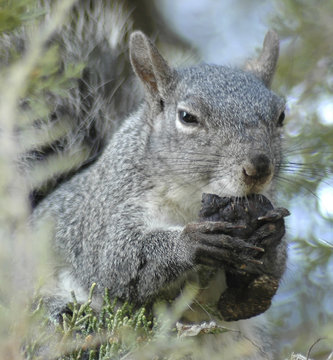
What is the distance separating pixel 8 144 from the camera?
148cm

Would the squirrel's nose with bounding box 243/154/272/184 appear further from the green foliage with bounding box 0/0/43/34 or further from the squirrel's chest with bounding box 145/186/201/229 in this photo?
the green foliage with bounding box 0/0/43/34

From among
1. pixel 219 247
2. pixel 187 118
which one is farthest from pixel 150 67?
pixel 219 247

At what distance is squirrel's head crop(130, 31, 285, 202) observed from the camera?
1935mm

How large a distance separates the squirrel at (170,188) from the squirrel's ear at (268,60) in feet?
0.07

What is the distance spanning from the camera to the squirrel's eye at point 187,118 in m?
2.14

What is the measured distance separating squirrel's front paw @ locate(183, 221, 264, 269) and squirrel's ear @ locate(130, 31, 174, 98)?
2.22ft

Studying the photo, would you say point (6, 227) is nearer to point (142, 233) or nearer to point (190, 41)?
point (142, 233)

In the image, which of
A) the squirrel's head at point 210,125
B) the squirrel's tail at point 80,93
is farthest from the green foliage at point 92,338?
the squirrel's tail at point 80,93

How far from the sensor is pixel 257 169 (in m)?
1.86

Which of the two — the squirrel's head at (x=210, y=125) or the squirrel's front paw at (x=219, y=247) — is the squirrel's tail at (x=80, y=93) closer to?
→ the squirrel's head at (x=210, y=125)

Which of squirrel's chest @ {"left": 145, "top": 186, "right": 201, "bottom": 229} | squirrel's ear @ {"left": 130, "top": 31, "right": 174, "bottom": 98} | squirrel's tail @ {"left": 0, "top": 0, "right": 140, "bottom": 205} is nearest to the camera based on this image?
squirrel's chest @ {"left": 145, "top": 186, "right": 201, "bottom": 229}

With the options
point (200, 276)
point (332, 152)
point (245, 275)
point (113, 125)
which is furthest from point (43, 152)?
point (332, 152)

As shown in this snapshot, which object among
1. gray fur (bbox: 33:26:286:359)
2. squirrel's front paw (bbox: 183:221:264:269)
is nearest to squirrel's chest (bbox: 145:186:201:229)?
gray fur (bbox: 33:26:286:359)

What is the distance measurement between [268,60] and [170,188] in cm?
86
